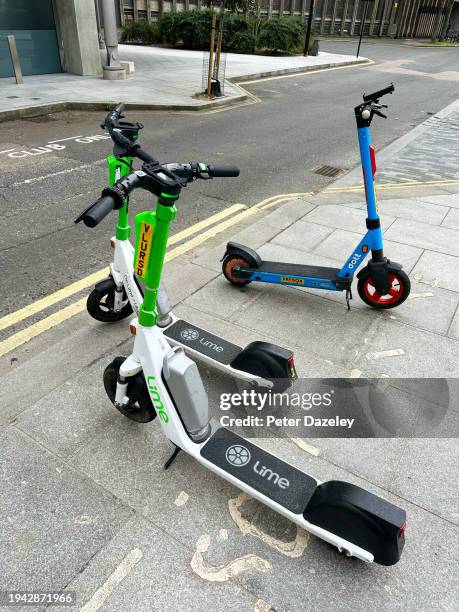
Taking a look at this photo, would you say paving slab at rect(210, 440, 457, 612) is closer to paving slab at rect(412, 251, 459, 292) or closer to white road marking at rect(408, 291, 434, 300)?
white road marking at rect(408, 291, 434, 300)

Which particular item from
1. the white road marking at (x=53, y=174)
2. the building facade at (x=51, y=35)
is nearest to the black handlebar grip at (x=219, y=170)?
the white road marking at (x=53, y=174)

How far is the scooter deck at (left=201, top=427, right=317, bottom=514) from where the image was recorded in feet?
7.84

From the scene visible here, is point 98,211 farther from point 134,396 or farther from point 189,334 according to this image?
point 189,334

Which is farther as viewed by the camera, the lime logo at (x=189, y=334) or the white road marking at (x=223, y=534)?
the lime logo at (x=189, y=334)

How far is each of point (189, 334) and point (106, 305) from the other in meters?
0.82

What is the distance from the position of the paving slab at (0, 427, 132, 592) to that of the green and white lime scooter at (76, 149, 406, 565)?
Answer: 18.0 inches

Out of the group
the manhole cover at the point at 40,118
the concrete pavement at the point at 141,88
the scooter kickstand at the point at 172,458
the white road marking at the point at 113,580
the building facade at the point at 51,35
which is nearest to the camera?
the white road marking at the point at 113,580

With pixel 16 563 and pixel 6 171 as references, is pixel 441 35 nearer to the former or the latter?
pixel 6 171

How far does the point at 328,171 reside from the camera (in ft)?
27.4

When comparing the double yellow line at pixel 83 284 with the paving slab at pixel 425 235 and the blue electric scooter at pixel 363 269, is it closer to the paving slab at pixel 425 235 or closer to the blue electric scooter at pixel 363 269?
the blue electric scooter at pixel 363 269

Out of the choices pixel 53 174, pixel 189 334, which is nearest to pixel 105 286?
pixel 189 334

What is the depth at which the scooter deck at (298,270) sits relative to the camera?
4266 mm

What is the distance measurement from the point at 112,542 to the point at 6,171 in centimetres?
702

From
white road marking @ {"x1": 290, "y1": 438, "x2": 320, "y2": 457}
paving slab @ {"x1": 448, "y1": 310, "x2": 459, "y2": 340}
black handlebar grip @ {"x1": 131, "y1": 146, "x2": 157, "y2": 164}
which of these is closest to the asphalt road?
black handlebar grip @ {"x1": 131, "y1": 146, "x2": 157, "y2": 164}
